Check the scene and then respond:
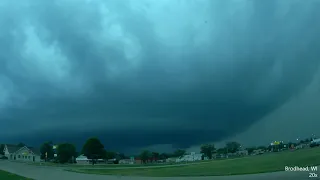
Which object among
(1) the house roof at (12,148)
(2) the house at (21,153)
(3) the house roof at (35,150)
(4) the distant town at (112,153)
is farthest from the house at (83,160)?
(1) the house roof at (12,148)

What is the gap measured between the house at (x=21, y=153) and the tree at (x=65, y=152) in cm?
2984

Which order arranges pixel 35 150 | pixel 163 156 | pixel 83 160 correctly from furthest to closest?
pixel 35 150 < pixel 163 156 < pixel 83 160

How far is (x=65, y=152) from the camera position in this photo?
11312 cm

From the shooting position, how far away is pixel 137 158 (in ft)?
409

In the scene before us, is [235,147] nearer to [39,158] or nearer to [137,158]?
[137,158]

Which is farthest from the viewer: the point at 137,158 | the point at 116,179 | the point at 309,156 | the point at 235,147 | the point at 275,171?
→ the point at 137,158

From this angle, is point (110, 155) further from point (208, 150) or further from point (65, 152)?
point (208, 150)

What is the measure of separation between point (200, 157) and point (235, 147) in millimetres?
12703

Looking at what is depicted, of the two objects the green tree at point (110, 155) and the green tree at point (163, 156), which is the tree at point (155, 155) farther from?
the green tree at point (110, 155)

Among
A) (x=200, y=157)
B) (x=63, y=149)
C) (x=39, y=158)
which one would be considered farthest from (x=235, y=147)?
(x=39, y=158)

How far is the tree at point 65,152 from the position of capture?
4434 inches

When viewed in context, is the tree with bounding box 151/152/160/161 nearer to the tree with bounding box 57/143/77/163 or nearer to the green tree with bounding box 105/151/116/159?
the green tree with bounding box 105/151/116/159

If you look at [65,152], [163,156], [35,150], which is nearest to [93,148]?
[65,152]

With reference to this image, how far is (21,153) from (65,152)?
144 feet
